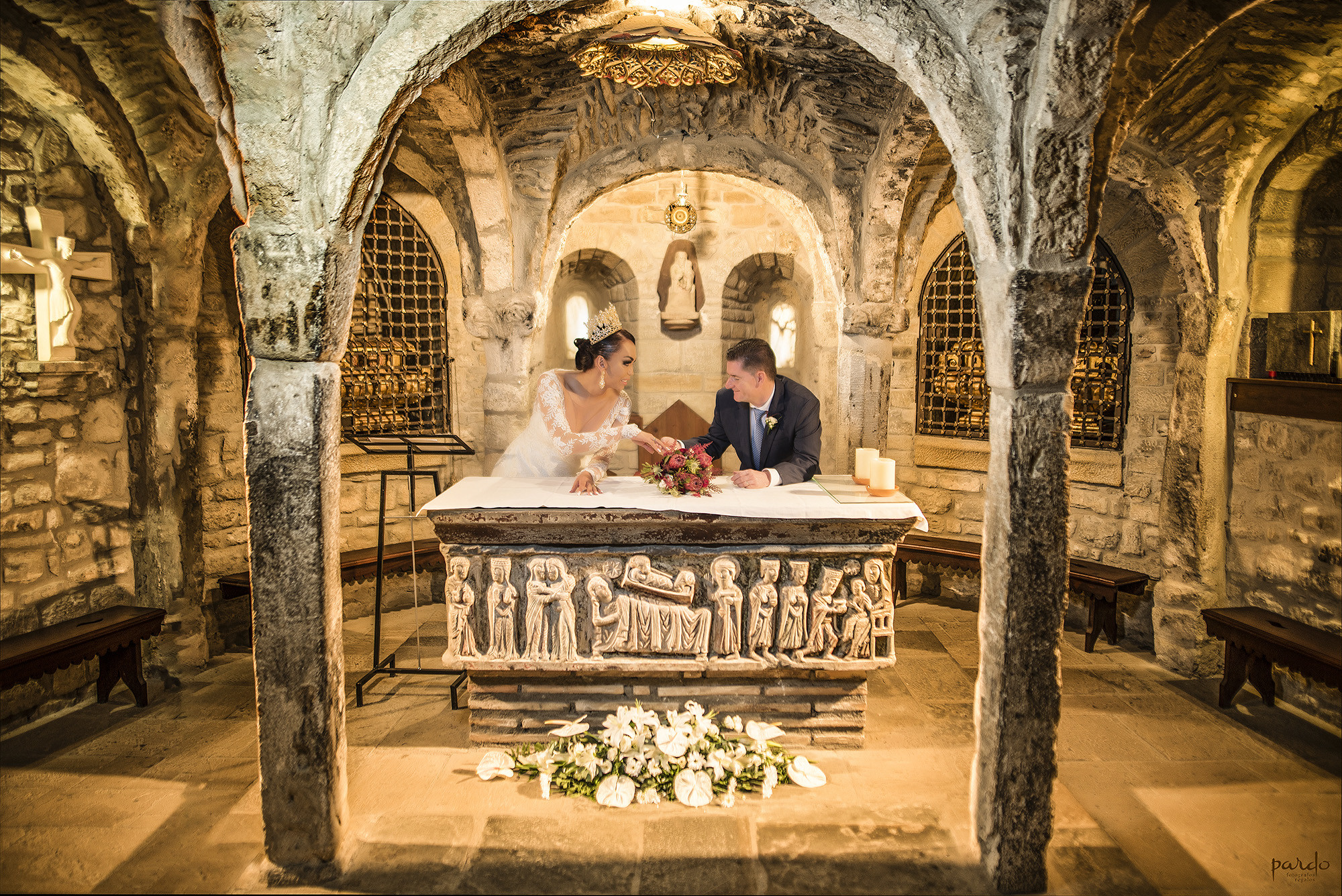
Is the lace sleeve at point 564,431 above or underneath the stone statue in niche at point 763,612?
above

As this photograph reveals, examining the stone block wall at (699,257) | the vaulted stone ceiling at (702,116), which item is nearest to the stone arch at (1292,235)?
the vaulted stone ceiling at (702,116)

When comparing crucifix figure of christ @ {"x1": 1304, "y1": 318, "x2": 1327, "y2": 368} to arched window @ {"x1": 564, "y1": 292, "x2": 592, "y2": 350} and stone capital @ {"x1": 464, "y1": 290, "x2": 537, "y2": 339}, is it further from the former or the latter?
arched window @ {"x1": 564, "y1": 292, "x2": 592, "y2": 350}

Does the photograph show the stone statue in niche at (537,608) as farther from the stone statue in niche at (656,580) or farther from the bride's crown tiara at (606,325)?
the bride's crown tiara at (606,325)

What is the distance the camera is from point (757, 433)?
5238 millimetres

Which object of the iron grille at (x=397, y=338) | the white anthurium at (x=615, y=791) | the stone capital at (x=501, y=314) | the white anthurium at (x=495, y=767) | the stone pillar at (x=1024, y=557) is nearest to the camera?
the stone pillar at (x=1024, y=557)

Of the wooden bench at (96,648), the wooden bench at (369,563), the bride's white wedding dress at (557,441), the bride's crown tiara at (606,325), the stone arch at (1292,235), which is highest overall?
the stone arch at (1292,235)

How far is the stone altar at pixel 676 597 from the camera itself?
4098 millimetres

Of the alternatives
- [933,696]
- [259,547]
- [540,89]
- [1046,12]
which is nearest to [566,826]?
[259,547]

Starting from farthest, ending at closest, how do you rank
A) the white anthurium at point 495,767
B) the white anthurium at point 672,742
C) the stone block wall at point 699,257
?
the stone block wall at point 699,257 < the white anthurium at point 495,767 < the white anthurium at point 672,742

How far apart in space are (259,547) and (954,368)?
19.3 ft

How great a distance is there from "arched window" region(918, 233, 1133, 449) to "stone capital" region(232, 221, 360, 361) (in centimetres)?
508

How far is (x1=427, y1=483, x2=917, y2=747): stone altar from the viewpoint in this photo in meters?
4.10

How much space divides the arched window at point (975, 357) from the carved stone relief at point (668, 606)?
325 centimetres

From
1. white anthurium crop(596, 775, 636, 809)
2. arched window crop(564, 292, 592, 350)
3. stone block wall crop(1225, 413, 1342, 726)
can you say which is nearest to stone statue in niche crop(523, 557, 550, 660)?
white anthurium crop(596, 775, 636, 809)
